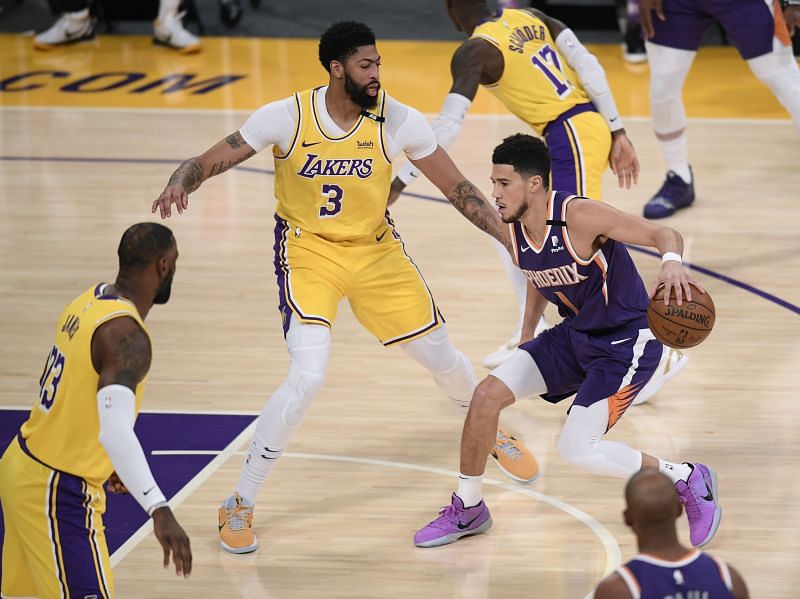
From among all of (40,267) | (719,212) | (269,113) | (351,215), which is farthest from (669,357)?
(40,267)

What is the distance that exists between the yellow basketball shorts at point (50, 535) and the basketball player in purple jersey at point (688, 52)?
6102 mm

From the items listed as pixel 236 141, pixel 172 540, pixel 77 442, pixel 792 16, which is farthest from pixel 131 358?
pixel 792 16

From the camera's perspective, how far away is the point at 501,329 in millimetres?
7836

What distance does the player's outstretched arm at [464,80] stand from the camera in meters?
6.90

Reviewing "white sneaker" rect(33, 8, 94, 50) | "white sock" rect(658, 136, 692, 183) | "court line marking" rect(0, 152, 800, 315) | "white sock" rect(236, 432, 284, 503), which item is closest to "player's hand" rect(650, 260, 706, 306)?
"white sock" rect(236, 432, 284, 503)

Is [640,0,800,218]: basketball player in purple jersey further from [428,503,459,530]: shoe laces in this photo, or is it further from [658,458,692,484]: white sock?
[428,503,459,530]: shoe laces

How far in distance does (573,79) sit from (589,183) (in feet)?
2.01

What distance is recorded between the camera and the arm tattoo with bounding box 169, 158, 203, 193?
5348 mm

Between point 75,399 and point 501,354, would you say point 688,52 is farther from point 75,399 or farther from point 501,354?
point 75,399

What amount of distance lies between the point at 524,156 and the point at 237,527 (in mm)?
1851

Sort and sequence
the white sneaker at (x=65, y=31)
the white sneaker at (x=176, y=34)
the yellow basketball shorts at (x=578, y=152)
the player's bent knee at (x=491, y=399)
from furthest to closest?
the white sneaker at (x=65, y=31) → the white sneaker at (x=176, y=34) → the yellow basketball shorts at (x=578, y=152) → the player's bent knee at (x=491, y=399)

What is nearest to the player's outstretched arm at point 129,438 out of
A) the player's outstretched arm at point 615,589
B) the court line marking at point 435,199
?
the player's outstretched arm at point 615,589

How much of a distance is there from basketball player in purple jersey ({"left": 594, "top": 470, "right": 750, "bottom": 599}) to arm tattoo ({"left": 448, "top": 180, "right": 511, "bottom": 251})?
2.51 metres

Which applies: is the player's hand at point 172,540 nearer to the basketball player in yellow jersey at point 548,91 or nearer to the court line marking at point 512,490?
the court line marking at point 512,490
